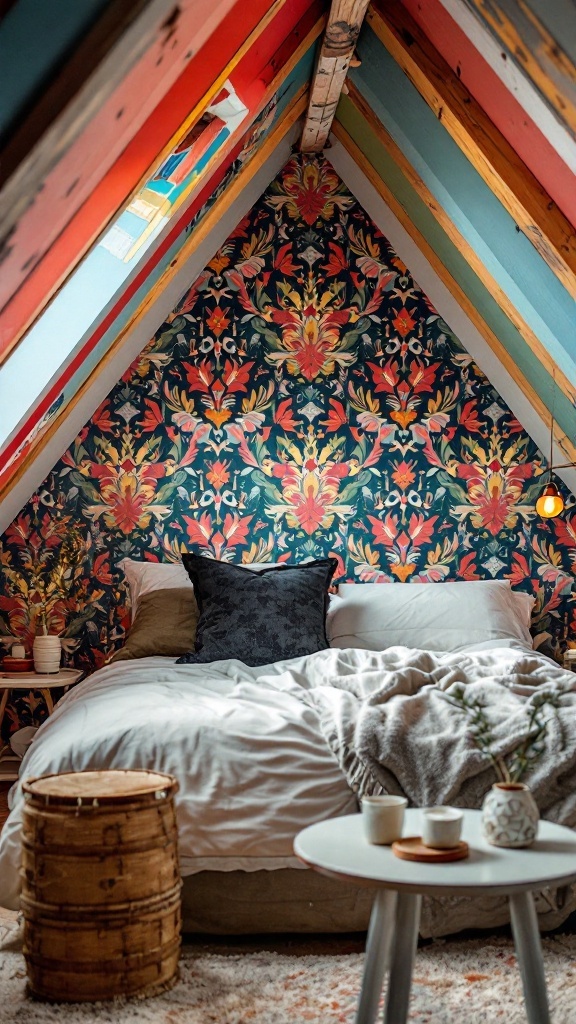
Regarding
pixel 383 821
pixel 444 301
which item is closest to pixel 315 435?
pixel 444 301

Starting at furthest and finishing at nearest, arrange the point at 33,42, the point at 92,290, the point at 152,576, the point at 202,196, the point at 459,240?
the point at 152,576 → the point at 459,240 → the point at 202,196 → the point at 92,290 → the point at 33,42

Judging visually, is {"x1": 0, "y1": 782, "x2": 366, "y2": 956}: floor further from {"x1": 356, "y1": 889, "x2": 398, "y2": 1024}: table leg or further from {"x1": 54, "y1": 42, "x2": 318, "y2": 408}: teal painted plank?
{"x1": 54, "y1": 42, "x2": 318, "y2": 408}: teal painted plank

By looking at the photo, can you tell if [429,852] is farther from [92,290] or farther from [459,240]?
[459,240]

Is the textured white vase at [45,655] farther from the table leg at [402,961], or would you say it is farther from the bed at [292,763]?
the table leg at [402,961]

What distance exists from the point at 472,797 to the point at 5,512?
7.87 ft

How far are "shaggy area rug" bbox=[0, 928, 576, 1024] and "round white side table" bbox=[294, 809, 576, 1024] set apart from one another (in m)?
0.32

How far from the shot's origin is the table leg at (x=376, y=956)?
1.60m

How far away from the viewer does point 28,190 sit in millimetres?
1321

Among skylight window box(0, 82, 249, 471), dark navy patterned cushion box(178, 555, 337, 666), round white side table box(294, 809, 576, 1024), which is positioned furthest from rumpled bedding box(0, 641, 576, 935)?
skylight window box(0, 82, 249, 471)

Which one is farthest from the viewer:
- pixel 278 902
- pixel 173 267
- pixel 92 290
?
pixel 173 267

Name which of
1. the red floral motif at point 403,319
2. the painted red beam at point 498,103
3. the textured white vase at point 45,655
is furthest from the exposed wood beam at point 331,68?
the textured white vase at point 45,655

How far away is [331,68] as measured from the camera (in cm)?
322

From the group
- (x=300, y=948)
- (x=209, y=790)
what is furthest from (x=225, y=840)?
(x=300, y=948)

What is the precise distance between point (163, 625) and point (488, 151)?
6.79 ft
